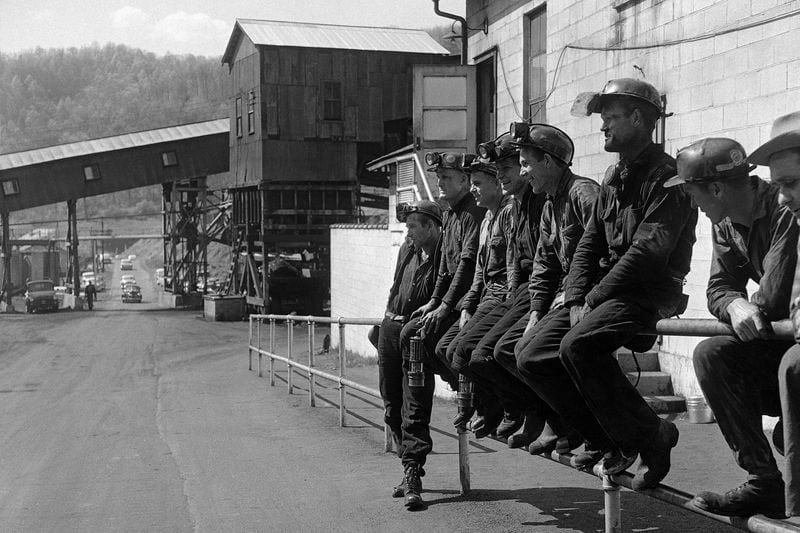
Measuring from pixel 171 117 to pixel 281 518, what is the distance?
16979 centimetres

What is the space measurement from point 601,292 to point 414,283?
294 centimetres

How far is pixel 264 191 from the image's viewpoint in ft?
123

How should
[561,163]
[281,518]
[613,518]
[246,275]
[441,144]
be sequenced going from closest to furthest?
1. [613,518]
2. [561,163]
3. [281,518]
4. [441,144]
5. [246,275]

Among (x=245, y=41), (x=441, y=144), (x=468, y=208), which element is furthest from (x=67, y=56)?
(x=468, y=208)

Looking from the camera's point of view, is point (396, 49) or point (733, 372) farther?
point (396, 49)

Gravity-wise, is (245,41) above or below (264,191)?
above

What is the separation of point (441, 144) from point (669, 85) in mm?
8025

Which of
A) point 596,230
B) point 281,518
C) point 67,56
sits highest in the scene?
point 67,56

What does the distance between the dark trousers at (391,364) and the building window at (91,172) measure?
41919mm

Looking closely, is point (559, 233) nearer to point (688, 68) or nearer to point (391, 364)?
point (391, 364)

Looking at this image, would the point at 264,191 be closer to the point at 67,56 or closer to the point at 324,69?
the point at 324,69

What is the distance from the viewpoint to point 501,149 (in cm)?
577

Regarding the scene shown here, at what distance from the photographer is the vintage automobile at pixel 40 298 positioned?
45469 mm

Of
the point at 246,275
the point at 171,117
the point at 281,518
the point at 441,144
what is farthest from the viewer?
the point at 171,117
